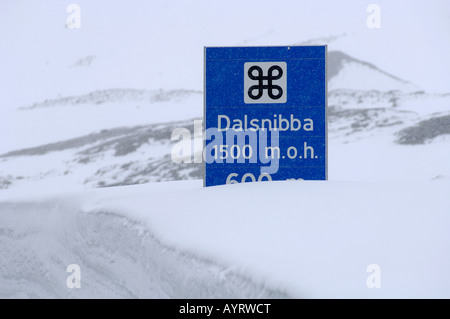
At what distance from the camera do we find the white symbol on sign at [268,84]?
6227mm

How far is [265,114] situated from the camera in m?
6.18

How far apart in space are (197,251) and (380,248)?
1.15 meters

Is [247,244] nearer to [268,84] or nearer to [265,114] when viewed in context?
[265,114]

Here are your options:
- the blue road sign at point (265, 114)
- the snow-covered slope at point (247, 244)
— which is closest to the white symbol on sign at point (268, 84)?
the blue road sign at point (265, 114)

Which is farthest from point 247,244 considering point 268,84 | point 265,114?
point 268,84

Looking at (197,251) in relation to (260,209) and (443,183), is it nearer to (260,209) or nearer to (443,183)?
(260,209)

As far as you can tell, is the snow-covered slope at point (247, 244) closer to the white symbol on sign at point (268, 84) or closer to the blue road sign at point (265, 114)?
the blue road sign at point (265, 114)

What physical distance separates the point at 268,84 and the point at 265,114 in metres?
0.31

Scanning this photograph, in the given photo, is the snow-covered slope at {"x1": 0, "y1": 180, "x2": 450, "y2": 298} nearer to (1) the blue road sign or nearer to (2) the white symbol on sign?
(1) the blue road sign

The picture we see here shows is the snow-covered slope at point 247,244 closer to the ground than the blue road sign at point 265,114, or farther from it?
closer to the ground

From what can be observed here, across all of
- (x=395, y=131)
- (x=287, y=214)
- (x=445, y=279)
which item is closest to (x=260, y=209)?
(x=287, y=214)

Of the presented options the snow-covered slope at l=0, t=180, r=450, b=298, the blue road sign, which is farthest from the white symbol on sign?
the snow-covered slope at l=0, t=180, r=450, b=298

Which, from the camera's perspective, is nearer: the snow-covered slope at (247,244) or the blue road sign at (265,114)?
the snow-covered slope at (247,244)

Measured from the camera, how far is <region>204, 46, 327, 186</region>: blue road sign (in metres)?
6.16
